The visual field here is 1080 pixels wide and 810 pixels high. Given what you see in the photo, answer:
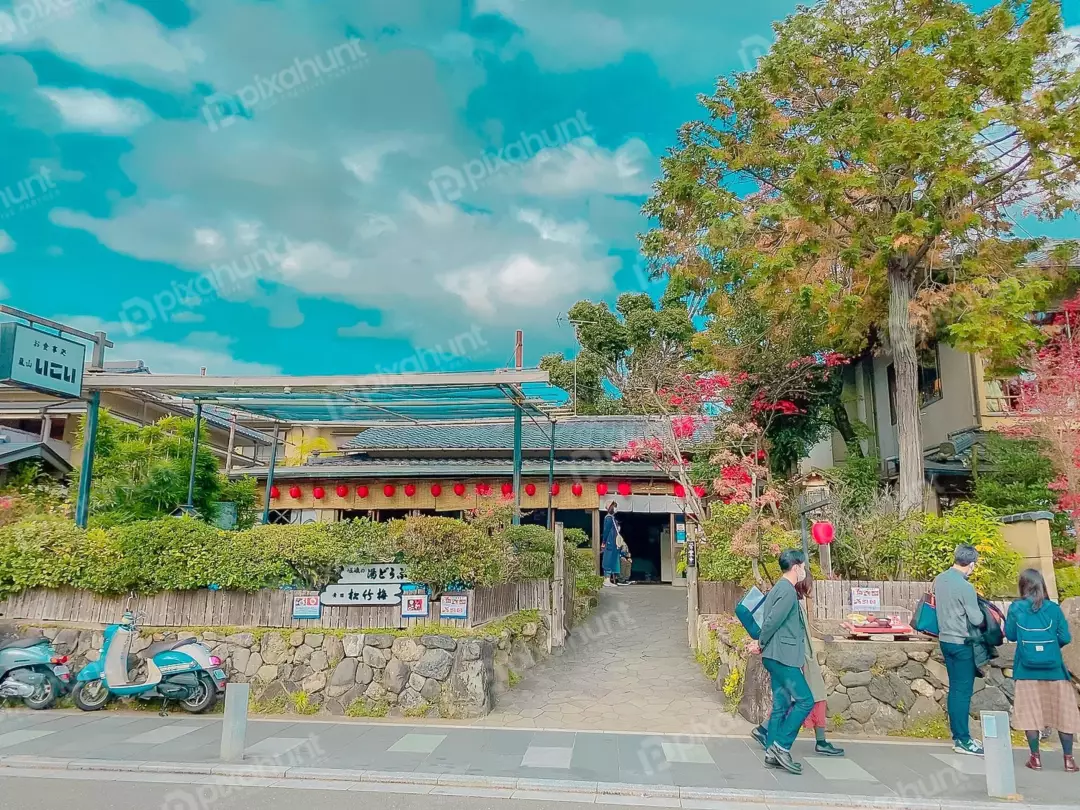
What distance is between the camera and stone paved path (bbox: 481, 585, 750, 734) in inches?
315

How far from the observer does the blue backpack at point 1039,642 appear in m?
6.29

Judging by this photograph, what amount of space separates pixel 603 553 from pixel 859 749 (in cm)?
1140

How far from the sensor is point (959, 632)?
21.3ft

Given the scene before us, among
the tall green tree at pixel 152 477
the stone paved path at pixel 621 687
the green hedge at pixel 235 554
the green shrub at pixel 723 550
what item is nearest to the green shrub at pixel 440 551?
the green hedge at pixel 235 554

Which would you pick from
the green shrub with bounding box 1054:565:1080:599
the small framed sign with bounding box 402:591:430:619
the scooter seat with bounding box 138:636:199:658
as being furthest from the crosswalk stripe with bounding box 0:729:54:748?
the green shrub with bounding box 1054:565:1080:599

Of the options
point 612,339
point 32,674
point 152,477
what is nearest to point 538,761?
point 32,674

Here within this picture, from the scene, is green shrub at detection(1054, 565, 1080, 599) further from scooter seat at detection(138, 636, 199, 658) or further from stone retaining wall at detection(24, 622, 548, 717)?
scooter seat at detection(138, 636, 199, 658)

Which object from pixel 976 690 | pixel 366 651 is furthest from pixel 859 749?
pixel 366 651

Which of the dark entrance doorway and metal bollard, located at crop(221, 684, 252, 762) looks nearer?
metal bollard, located at crop(221, 684, 252, 762)

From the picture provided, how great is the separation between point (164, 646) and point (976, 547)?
9.57 m

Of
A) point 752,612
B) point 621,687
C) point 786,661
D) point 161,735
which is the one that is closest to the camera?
point 786,661

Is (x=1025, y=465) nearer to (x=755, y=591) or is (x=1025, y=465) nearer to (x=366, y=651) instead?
(x=755, y=591)

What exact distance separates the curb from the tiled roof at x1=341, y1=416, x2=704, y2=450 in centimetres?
1209

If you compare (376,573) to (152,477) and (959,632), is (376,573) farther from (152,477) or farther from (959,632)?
(959,632)
